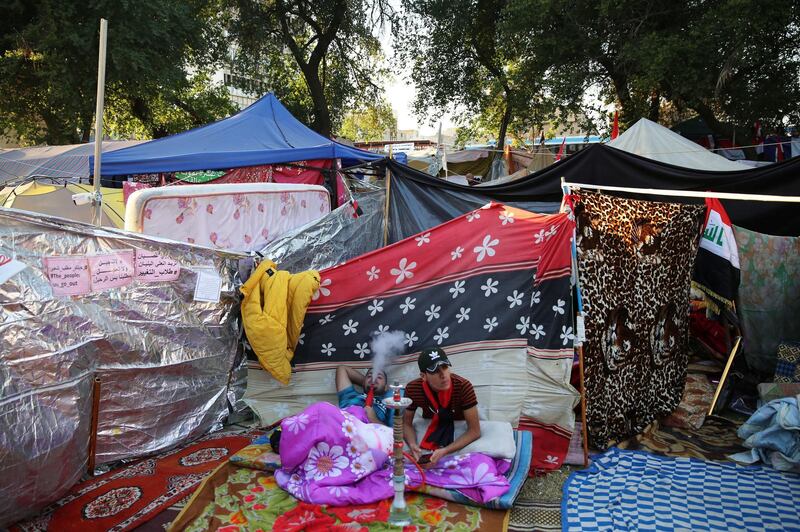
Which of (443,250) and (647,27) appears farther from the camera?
(647,27)

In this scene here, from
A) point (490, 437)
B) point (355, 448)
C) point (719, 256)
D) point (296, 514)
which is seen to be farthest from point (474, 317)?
point (719, 256)

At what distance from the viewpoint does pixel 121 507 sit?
137 inches

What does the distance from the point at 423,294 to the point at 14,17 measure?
13.8 meters

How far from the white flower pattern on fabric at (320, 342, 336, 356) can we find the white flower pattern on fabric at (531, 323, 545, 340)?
168 cm

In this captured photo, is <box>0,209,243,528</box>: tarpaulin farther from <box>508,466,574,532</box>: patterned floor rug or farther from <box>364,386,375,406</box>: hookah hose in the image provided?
<box>508,466,574,532</box>: patterned floor rug

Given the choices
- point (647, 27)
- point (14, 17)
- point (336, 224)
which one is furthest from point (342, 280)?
point (14, 17)

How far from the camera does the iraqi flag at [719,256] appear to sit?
4.78 m

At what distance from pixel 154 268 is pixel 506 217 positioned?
8.83 feet

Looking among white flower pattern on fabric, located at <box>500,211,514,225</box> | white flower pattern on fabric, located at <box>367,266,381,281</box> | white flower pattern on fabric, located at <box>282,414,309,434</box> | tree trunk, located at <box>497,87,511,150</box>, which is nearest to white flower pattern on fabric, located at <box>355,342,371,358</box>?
white flower pattern on fabric, located at <box>367,266,381,281</box>

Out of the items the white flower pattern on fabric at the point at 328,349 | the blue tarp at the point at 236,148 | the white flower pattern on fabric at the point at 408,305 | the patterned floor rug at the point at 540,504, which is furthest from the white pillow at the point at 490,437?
the blue tarp at the point at 236,148

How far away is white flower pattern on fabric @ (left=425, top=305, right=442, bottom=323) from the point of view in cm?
455

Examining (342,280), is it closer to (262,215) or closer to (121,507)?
(262,215)

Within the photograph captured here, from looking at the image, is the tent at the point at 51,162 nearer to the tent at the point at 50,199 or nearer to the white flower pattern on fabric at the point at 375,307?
the tent at the point at 50,199

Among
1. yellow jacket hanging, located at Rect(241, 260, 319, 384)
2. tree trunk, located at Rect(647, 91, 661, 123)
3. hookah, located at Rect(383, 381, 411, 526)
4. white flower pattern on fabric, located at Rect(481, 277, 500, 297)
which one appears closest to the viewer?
hookah, located at Rect(383, 381, 411, 526)
